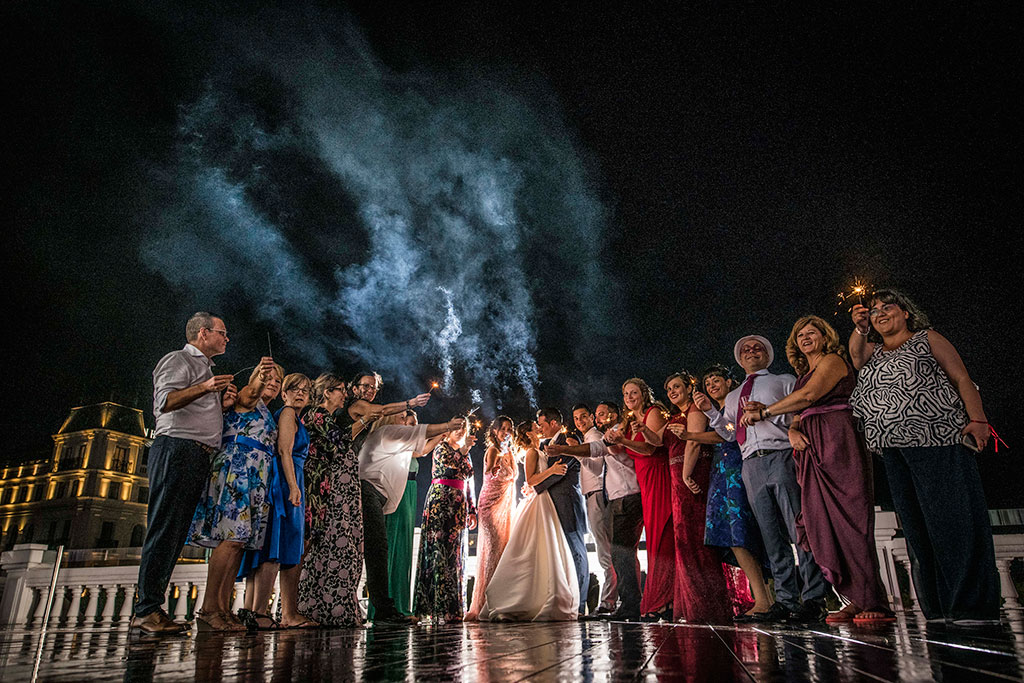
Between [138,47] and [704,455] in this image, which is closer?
[704,455]

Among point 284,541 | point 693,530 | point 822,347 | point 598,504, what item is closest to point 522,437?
point 598,504

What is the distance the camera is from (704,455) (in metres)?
3.75

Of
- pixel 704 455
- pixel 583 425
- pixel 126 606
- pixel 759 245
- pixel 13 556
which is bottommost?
pixel 126 606

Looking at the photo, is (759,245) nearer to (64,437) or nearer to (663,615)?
(663,615)

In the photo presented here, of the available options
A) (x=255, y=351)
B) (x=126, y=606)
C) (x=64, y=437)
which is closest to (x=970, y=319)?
(x=126, y=606)

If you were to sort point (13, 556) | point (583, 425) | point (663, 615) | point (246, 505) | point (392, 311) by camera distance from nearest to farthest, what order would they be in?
point (246, 505)
point (663, 615)
point (583, 425)
point (13, 556)
point (392, 311)

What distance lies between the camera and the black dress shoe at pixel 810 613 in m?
2.83

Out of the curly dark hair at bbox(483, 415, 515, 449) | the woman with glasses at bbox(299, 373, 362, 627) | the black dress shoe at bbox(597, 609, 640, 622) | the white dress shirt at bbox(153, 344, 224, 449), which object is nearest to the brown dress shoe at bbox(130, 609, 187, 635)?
the white dress shirt at bbox(153, 344, 224, 449)

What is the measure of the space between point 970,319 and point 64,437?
51795mm

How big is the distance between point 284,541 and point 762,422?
293 cm

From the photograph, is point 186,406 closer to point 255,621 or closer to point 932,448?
point 255,621

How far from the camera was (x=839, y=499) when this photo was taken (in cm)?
289

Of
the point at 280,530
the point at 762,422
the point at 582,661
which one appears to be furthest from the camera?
the point at 280,530

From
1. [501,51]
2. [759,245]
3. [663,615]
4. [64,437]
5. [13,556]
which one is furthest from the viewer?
[64,437]
